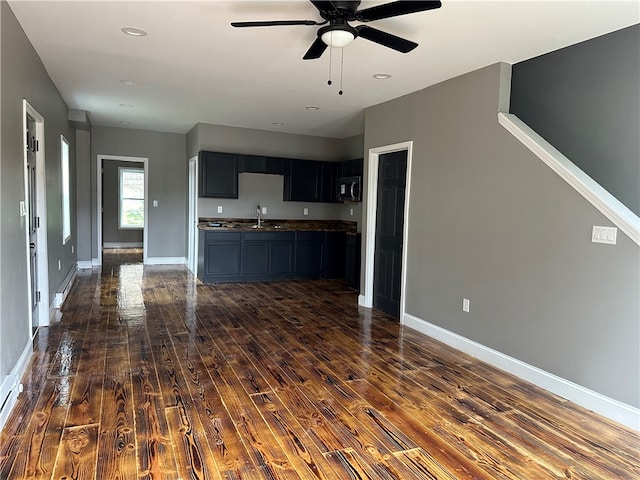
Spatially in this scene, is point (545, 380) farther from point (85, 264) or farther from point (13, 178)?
point (85, 264)

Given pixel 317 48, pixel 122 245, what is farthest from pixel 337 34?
pixel 122 245

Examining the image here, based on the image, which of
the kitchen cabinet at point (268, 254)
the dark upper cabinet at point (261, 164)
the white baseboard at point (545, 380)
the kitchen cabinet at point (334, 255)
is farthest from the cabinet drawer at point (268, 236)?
the white baseboard at point (545, 380)

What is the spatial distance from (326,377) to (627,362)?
1987 millimetres

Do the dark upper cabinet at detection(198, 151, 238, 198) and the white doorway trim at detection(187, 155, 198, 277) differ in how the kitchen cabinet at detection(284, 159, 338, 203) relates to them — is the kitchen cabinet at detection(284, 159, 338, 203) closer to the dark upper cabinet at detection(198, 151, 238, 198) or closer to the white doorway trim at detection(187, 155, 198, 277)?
the dark upper cabinet at detection(198, 151, 238, 198)

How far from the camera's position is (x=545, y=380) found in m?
3.21

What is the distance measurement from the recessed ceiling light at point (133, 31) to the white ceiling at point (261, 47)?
0.06m

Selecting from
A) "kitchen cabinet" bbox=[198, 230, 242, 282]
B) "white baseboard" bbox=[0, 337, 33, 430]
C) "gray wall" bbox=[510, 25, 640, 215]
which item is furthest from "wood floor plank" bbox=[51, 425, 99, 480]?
"kitchen cabinet" bbox=[198, 230, 242, 282]

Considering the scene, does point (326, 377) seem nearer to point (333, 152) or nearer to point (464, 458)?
point (464, 458)

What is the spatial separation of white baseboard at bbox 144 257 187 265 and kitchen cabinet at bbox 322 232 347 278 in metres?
2.92

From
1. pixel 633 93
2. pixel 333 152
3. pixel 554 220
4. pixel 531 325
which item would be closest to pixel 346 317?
pixel 531 325

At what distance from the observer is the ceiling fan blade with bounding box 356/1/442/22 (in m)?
2.18

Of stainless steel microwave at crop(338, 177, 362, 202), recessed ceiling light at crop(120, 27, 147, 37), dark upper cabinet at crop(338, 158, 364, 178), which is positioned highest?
recessed ceiling light at crop(120, 27, 147, 37)

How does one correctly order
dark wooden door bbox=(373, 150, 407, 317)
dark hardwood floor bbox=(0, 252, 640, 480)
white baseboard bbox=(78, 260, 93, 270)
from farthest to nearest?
white baseboard bbox=(78, 260, 93, 270)
dark wooden door bbox=(373, 150, 407, 317)
dark hardwood floor bbox=(0, 252, 640, 480)

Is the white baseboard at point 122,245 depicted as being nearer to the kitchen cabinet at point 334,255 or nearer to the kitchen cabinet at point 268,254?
the kitchen cabinet at point 268,254
